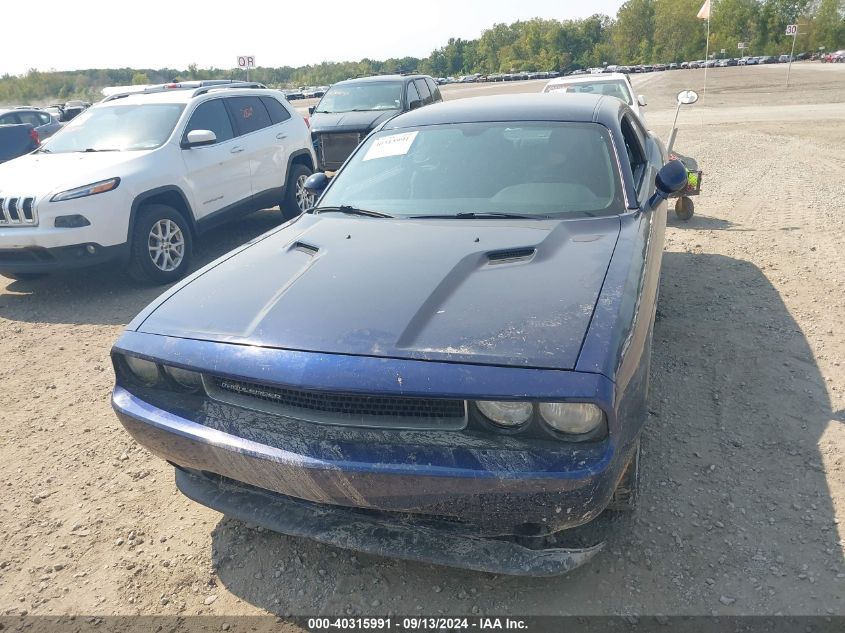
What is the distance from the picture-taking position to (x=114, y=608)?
2445mm

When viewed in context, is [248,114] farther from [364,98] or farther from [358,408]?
[358,408]

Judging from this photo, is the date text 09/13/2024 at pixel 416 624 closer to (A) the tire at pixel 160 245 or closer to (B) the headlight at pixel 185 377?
(B) the headlight at pixel 185 377

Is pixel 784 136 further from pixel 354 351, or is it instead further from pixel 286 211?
pixel 354 351

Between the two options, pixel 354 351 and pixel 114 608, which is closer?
pixel 354 351

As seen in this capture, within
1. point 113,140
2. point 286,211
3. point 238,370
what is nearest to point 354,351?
point 238,370

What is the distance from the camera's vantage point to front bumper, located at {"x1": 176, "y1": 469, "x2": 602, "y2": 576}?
6.76 feet

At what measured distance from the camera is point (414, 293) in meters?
2.36

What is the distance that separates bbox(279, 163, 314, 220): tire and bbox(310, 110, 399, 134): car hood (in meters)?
2.54

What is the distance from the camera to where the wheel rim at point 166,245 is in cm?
622

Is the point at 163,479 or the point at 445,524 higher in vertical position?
the point at 445,524

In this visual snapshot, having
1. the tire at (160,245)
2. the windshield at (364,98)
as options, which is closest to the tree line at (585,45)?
the windshield at (364,98)

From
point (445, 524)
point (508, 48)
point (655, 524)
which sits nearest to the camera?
point (445, 524)

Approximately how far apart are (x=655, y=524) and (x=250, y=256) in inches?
84.6

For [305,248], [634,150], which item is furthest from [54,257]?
[634,150]
